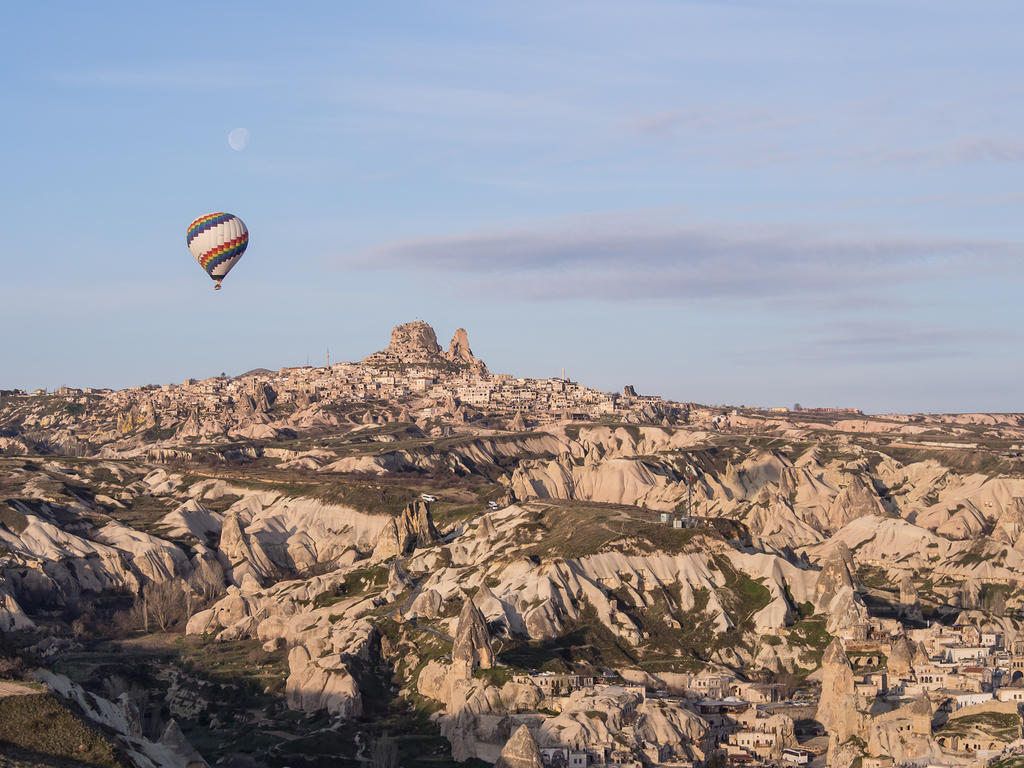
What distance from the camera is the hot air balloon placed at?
14900 centimetres

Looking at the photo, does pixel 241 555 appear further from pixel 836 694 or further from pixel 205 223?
pixel 836 694

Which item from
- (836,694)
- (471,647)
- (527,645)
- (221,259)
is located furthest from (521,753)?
(221,259)

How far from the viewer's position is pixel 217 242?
149 m

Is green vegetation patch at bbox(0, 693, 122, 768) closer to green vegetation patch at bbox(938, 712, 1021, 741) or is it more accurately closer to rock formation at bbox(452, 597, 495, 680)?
rock formation at bbox(452, 597, 495, 680)

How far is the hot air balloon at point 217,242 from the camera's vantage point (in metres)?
149

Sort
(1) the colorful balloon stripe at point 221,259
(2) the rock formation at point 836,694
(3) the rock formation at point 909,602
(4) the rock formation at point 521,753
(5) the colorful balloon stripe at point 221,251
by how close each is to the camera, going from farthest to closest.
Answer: (1) the colorful balloon stripe at point 221,259, (5) the colorful balloon stripe at point 221,251, (3) the rock formation at point 909,602, (2) the rock formation at point 836,694, (4) the rock formation at point 521,753

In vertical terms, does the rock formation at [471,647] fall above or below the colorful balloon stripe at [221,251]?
below

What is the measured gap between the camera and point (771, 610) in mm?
133000

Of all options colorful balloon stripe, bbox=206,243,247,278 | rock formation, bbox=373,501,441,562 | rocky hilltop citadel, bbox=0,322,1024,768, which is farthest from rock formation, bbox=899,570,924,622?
colorful balloon stripe, bbox=206,243,247,278

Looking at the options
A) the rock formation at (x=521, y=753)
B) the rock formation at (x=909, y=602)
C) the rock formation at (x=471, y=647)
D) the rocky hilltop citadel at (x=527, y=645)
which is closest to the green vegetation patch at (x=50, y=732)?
the rocky hilltop citadel at (x=527, y=645)

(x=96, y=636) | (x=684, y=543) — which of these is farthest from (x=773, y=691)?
(x=96, y=636)

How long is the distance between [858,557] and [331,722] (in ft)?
265

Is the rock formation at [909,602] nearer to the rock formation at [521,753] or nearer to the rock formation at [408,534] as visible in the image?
the rock formation at [408,534]

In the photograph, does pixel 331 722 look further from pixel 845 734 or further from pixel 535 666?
pixel 845 734
